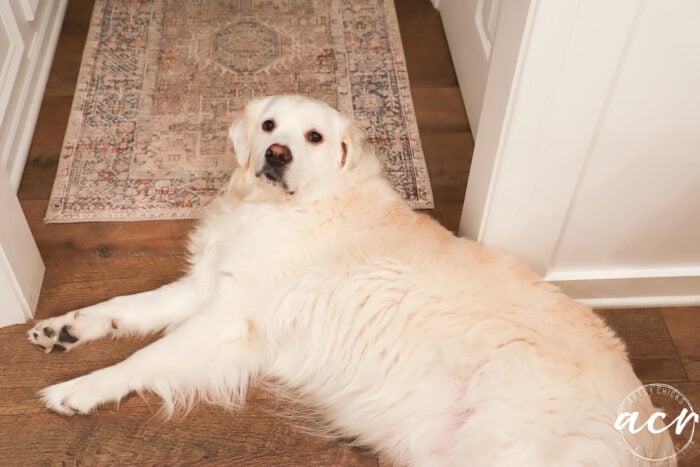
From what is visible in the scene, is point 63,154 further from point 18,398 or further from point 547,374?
point 547,374

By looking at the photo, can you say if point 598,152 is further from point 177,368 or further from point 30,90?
point 30,90

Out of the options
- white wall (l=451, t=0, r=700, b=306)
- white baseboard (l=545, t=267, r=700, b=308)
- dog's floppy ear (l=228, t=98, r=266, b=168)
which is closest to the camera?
white wall (l=451, t=0, r=700, b=306)

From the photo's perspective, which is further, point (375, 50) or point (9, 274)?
point (375, 50)

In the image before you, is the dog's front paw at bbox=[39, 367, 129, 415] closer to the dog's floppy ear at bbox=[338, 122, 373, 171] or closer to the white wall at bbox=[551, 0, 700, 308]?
the dog's floppy ear at bbox=[338, 122, 373, 171]

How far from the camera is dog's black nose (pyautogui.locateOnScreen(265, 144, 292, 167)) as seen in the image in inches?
78.1

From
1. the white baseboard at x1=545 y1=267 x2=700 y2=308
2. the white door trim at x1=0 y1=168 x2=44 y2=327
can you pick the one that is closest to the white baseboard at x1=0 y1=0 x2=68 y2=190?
the white door trim at x1=0 y1=168 x2=44 y2=327

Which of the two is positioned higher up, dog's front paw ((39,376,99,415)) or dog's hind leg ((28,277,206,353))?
dog's hind leg ((28,277,206,353))

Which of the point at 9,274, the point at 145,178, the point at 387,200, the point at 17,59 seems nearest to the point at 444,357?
the point at 387,200

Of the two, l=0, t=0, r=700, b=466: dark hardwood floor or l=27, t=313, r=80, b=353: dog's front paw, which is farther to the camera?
l=27, t=313, r=80, b=353: dog's front paw

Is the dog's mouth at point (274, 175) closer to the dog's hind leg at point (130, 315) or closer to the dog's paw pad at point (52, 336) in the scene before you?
the dog's hind leg at point (130, 315)

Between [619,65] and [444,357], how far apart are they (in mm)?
852

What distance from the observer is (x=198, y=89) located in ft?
9.90

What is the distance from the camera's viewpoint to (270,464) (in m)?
1.96

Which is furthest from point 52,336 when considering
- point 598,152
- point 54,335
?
point 598,152
